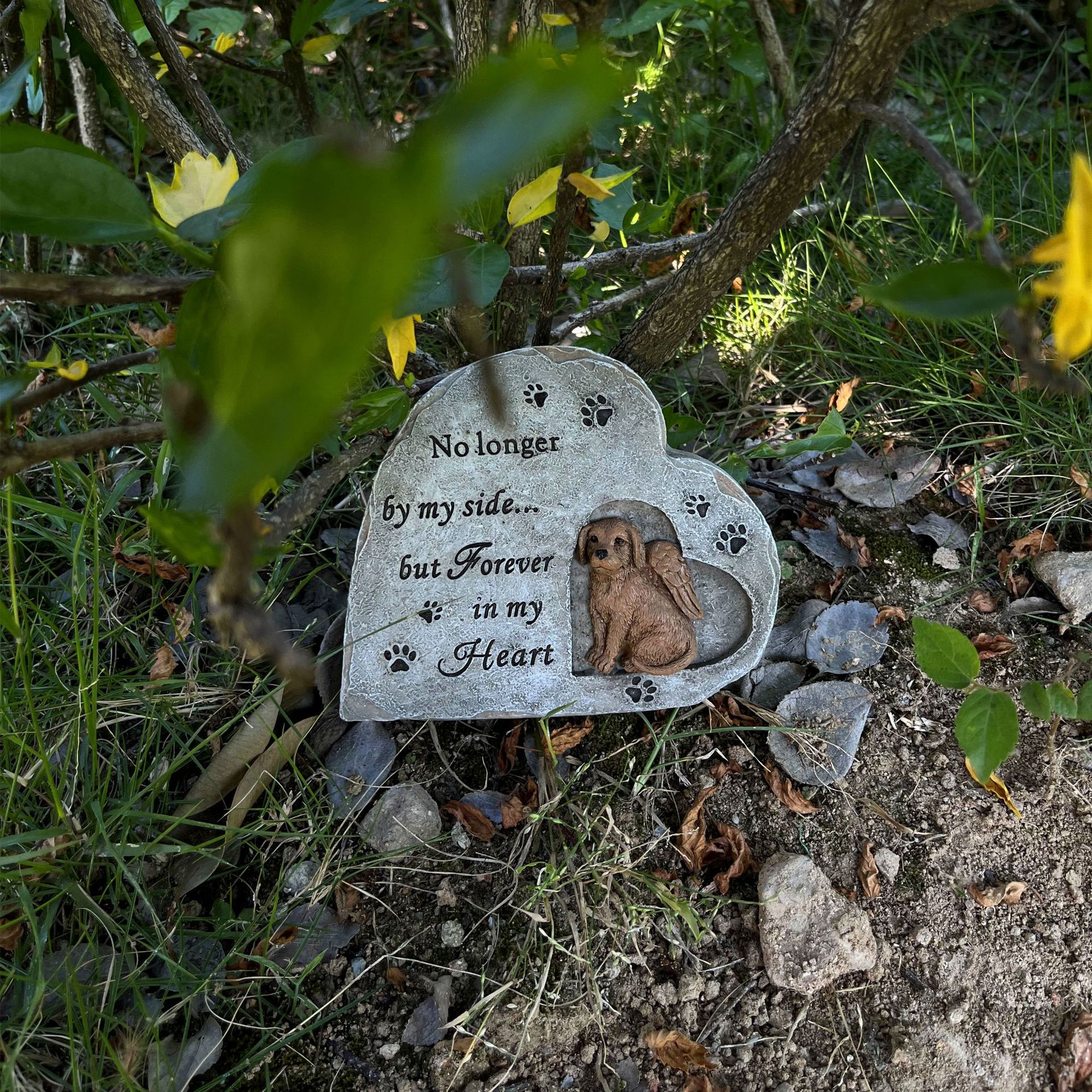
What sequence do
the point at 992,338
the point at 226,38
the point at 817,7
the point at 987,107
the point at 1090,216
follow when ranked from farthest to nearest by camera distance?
the point at 987,107 → the point at 992,338 → the point at 226,38 → the point at 817,7 → the point at 1090,216

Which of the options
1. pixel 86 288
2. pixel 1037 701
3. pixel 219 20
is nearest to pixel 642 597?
pixel 1037 701

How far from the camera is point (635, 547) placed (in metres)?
1.31

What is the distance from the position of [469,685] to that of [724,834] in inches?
16.6

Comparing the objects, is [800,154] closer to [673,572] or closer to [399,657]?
[673,572]

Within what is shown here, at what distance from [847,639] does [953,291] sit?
97 centimetres

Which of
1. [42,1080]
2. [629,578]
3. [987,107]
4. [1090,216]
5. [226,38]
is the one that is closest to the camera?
[1090,216]

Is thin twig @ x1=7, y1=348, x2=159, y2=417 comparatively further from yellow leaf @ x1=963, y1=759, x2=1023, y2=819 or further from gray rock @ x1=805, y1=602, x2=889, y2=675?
yellow leaf @ x1=963, y1=759, x2=1023, y2=819

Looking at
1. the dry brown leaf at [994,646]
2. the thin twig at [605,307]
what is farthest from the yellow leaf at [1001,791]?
the thin twig at [605,307]

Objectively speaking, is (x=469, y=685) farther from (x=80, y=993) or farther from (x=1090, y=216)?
(x=1090, y=216)

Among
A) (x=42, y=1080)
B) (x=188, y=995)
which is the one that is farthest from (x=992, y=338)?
(x=42, y=1080)

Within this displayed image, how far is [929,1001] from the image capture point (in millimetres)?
1186

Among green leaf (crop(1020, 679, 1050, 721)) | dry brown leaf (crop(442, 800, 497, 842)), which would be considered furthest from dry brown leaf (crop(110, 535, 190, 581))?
green leaf (crop(1020, 679, 1050, 721))

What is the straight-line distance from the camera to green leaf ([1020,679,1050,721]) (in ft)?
3.45

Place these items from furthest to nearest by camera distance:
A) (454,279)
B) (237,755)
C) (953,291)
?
(237,755), (454,279), (953,291)
